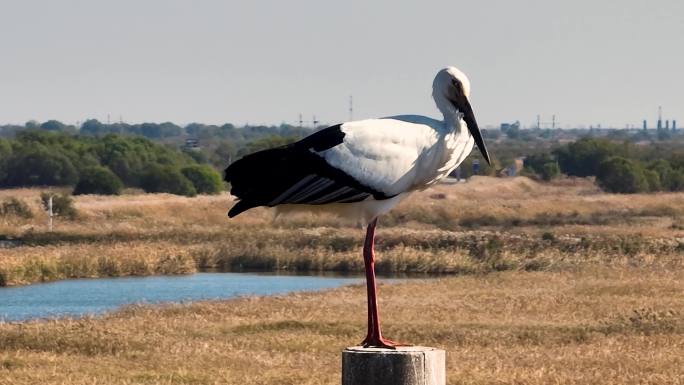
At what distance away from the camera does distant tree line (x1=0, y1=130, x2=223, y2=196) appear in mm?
78438

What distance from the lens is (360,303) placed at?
25.9 m

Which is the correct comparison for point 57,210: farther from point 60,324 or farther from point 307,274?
point 60,324

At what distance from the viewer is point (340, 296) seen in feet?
91.0

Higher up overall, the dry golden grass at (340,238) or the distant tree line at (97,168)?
the distant tree line at (97,168)

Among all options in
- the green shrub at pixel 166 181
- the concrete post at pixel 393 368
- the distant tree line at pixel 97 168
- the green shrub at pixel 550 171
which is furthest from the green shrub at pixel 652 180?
the concrete post at pixel 393 368

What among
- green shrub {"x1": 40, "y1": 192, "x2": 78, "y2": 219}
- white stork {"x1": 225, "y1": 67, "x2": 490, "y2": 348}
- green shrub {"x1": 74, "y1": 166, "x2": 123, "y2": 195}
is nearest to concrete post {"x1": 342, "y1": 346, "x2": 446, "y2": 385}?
white stork {"x1": 225, "y1": 67, "x2": 490, "y2": 348}

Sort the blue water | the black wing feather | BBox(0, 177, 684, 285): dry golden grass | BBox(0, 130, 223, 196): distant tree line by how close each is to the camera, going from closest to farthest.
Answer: the black wing feather < the blue water < BBox(0, 177, 684, 285): dry golden grass < BBox(0, 130, 223, 196): distant tree line

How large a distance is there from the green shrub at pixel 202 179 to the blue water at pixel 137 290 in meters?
36.9

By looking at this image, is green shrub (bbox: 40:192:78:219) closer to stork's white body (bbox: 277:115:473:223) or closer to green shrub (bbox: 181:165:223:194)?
green shrub (bbox: 181:165:223:194)

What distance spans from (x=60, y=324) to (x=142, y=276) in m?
20.4

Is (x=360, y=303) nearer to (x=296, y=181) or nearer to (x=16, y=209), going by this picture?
(x=296, y=181)

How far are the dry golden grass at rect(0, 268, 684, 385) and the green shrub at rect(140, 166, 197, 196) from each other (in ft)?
161

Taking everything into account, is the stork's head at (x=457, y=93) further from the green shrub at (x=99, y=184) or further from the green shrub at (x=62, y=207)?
the green shrub at (x=99, y=184)

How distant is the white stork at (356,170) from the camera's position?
10.5 m
